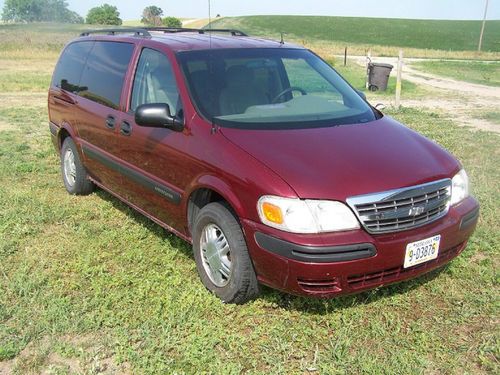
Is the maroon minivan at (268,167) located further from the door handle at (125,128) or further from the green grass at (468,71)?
the green grass at (468,71)

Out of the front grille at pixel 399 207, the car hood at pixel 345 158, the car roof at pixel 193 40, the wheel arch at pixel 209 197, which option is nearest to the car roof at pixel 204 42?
the car roof at pixel 193 40

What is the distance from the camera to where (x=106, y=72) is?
4723 millimetres

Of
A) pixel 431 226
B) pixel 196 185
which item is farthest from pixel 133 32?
pixel 431 226

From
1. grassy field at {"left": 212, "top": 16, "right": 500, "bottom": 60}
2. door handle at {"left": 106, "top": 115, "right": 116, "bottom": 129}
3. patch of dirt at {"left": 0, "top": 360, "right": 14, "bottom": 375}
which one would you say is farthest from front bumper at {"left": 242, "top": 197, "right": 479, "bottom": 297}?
grassy field at {"left": 212, "top": 16, "right": 500, "bottom": 60}

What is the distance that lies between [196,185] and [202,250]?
18.5 inches

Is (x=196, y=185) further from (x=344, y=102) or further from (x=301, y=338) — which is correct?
(x=344, y=102)

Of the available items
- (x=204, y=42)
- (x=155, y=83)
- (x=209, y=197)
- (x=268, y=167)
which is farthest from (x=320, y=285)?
(x=204, y=42)

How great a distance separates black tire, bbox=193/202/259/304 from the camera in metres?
3.15

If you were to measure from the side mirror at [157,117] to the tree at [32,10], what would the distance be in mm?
94187

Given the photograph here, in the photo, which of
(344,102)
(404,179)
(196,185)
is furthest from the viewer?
(344,102)

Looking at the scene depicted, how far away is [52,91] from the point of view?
5.89 m

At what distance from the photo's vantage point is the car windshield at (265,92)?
361cm

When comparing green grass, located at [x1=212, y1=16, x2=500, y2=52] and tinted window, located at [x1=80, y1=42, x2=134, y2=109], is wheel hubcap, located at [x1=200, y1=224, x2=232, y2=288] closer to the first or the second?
tinted window, located at [x1=80, y1=42, x2=134, y2=109]

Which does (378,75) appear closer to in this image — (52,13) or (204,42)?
(204,42)
